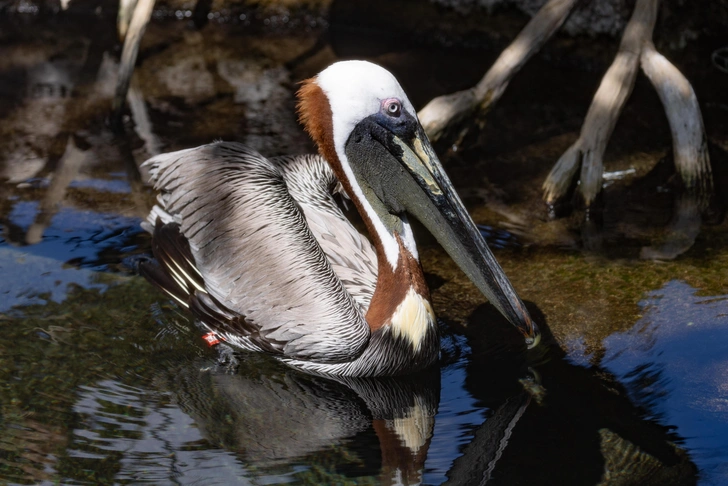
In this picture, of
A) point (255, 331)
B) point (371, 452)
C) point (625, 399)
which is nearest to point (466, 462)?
point (371, 452)

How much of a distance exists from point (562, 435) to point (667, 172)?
2.81 metres

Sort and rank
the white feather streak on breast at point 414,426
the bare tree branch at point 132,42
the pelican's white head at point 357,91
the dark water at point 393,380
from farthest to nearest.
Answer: the bare tree branch at point 132,42 → the pelican's white head at point 357,91 → the white feather streak on breast at point 414,426 → the dark water at point 393,380

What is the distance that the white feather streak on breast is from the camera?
345 centimetres

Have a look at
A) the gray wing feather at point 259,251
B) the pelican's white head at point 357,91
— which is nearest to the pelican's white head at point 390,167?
the pelican's white head at point 357,91

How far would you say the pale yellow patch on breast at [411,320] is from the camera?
3764 mm

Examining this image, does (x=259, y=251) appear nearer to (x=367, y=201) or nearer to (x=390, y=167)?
Answer: (x=367, y=201)

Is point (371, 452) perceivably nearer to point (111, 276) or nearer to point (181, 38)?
point (111, 276)

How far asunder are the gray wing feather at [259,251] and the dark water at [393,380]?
27 centimetres

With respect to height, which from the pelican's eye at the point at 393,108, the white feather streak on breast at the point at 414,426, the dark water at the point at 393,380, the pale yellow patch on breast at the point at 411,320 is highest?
the pelican's eye at the point at 393,108

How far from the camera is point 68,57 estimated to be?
7.82 metres

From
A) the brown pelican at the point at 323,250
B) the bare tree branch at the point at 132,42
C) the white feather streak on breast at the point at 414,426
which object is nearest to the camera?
the white feather streak on breast at the point at 414,426

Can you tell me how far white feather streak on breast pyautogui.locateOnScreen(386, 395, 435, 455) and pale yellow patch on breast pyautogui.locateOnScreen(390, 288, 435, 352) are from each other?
11.0 inches

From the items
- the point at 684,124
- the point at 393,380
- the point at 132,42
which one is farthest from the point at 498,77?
the point at 132,42

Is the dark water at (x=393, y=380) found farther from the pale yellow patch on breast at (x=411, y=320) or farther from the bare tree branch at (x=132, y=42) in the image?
the bare tree branch at (x=132, y=42)
